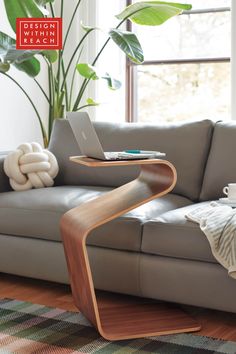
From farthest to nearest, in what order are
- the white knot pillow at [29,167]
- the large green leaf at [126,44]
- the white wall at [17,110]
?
the white wall at [17,110], the large green leaf at [126,44], the white knot pillow at [29,167]

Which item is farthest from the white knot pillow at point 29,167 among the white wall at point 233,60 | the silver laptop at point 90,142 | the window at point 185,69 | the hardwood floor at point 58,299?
the window at point 185,69

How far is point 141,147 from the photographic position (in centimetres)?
343

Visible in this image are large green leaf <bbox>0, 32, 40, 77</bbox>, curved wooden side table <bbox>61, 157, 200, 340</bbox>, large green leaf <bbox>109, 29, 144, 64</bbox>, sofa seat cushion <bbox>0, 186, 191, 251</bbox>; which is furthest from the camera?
large green leaf <bbox>109, 29, 144, 64</bbox>

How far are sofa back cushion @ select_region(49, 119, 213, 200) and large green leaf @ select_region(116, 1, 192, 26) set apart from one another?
0.94 m

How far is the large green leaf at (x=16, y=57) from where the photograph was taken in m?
3.99

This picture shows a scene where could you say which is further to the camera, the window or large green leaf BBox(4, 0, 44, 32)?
the window

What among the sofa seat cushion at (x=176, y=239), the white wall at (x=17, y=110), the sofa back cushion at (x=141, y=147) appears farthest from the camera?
the white wall at (x=17, y=110)

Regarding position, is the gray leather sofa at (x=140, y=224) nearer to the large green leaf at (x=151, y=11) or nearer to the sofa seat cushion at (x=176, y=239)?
the sofa seat cushion at (x=176, y=239)

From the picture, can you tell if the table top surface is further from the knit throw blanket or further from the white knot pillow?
the white knot pillow

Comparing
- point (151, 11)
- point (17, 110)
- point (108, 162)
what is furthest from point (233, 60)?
point (108, 162)

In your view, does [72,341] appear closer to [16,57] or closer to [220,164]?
[220,164]

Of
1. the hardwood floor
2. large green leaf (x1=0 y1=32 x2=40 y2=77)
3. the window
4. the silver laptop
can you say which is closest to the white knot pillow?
the hardwood floor

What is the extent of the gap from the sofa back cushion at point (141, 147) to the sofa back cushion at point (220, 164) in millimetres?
62

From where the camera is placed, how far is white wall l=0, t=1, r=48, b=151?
4781mm
